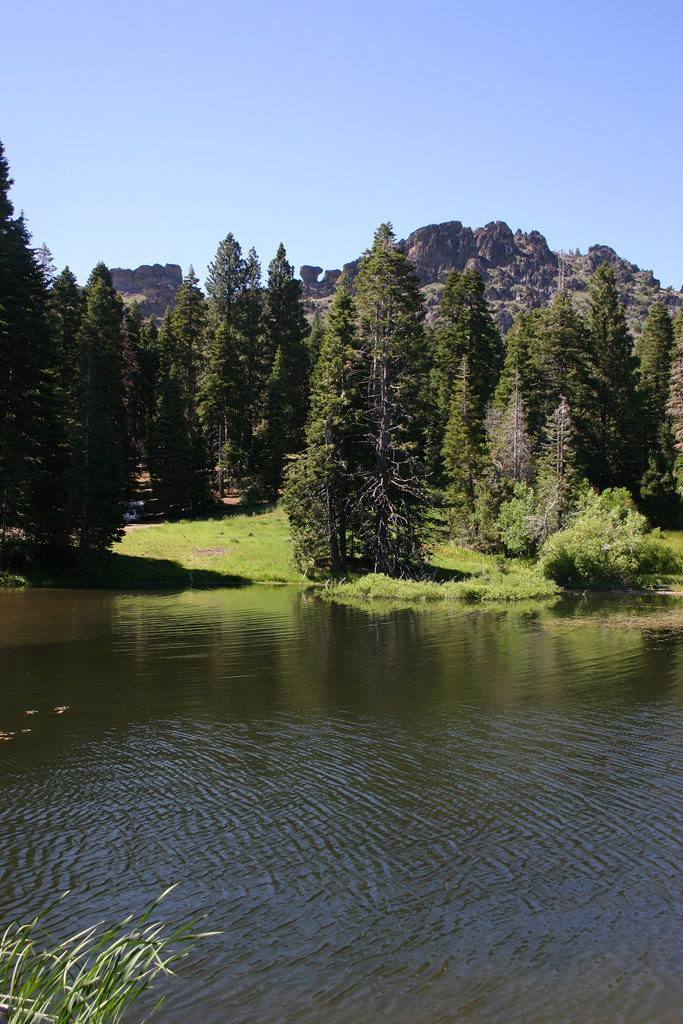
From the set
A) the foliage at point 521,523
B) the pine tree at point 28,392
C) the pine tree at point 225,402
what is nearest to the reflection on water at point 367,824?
the pine tree at point 28,392

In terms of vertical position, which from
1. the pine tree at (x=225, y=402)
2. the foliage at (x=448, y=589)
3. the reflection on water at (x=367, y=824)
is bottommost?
the reflection on water at (x=367, y=824)

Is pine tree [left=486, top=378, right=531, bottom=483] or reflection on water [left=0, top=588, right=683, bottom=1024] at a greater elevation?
pine tree [left=486, top=378, right=531, bottom=483]

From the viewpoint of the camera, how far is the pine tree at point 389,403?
41.8m

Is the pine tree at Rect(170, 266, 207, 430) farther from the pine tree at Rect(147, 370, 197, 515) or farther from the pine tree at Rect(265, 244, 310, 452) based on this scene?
the pine tree at Rect(147, 370, 197, 515)

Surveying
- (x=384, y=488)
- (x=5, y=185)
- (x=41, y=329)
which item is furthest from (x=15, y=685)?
(x=5, y=185)

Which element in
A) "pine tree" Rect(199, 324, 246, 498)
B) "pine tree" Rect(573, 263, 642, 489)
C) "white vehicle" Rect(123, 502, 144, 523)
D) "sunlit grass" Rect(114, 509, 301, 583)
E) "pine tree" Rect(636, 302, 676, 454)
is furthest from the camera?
"pine tree" Rect(636, 302, 676, 454)

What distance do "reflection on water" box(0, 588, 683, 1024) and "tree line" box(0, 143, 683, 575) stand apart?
71.7 feet

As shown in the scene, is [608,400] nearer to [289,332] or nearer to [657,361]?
[657,361]

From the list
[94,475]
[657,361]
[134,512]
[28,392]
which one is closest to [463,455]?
[94,475]

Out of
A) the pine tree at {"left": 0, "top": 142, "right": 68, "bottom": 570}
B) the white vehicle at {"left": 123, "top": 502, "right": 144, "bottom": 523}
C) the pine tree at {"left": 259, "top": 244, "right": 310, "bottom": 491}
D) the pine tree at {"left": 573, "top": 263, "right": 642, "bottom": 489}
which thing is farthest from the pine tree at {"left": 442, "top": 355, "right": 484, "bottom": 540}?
the pine tree at {"left": 0, "top": 142, "right": 68, "bottom": 570}

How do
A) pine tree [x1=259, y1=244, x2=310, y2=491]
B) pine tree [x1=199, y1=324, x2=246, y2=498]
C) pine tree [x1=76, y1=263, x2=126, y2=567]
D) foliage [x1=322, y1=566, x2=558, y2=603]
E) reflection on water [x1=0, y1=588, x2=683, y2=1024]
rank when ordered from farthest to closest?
pine tree [x1=199, y1=324, x2=246, y2=498] → pine tree [x1=259, y1=244, x2=310, y2=491] → pine tree [x1=76, y1=263, x2=126, y2=567] → foliage [x1=322, y1=566, x2=558, y2=603] → reflection on water [x1=0, y1=588, x2=683, y2=1024]

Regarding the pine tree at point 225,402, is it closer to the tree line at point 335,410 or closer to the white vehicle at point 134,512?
the tree line at point 335,410

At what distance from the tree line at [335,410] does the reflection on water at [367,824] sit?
2184 cm

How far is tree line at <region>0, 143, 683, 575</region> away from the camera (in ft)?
138
